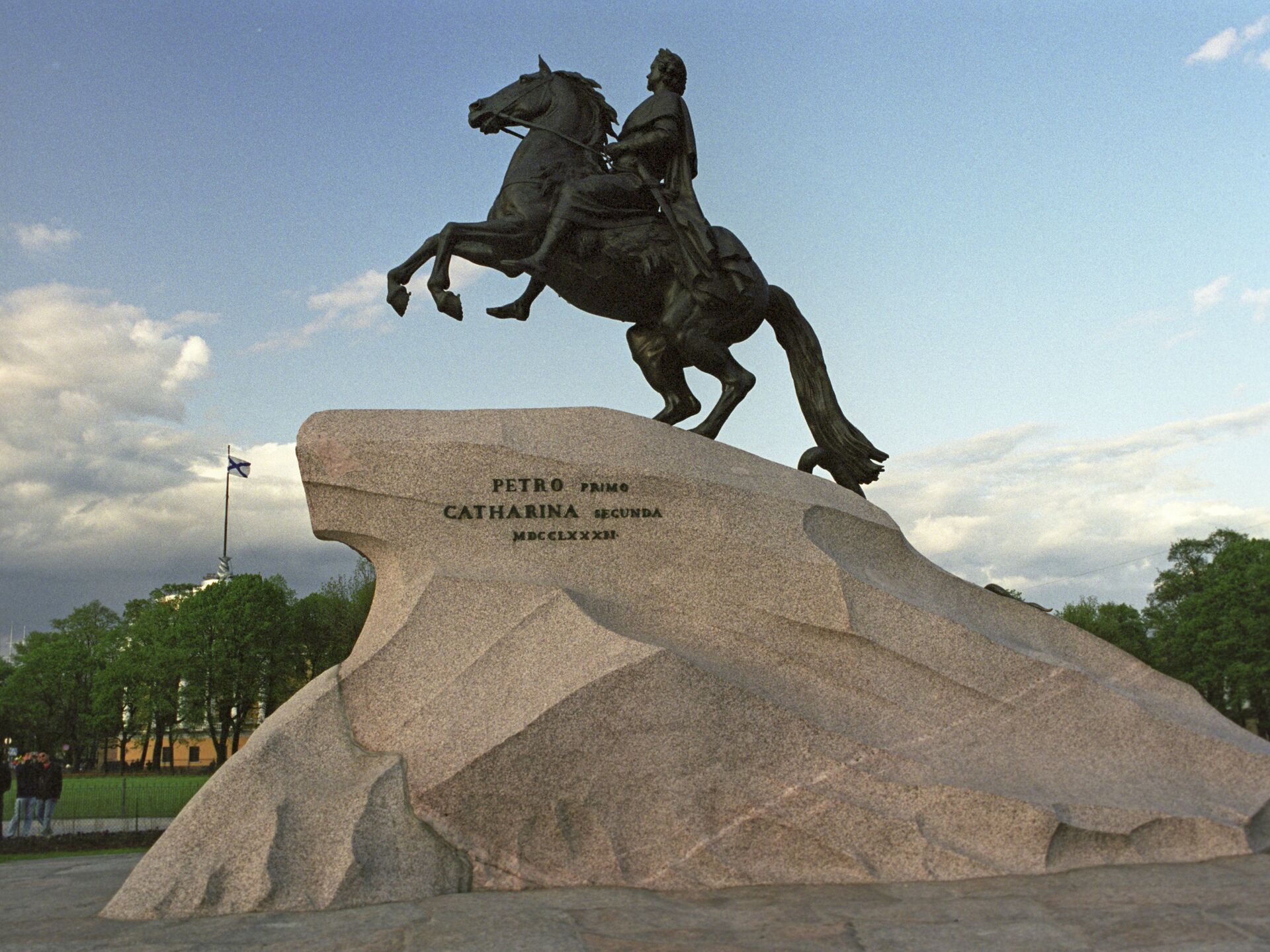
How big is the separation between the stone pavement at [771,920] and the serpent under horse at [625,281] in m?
3.82

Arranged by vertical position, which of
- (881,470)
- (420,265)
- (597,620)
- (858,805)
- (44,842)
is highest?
(420,265)

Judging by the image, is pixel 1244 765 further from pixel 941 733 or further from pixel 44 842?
pixel 44 842

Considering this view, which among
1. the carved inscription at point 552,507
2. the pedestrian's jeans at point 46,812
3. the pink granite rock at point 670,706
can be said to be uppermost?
the carved inscription at point 552,507

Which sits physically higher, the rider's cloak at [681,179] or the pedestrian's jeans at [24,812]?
the rider's cloak at [681,179]

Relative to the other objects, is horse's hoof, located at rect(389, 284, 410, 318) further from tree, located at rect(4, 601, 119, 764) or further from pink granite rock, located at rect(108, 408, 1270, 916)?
tree, located at rect(4, 601, 119, 764)

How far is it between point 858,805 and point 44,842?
8.79 meters

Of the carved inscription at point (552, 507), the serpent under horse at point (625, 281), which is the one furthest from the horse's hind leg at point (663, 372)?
the carved inscription at point (552, 507)

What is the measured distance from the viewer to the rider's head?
896 centimetres

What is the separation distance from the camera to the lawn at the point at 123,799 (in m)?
18.3

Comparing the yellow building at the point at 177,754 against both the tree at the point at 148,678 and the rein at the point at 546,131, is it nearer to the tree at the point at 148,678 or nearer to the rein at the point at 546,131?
the tree at the point at 148,678

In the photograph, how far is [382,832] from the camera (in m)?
5.46

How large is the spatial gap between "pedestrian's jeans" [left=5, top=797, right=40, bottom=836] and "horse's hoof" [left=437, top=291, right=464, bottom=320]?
358 inches

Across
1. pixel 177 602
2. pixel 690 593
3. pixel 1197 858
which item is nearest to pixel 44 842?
pixel 690 593

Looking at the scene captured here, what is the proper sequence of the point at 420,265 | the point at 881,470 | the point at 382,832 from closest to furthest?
the point at 382,832 < the point at 420,265 < the point at 881,470
